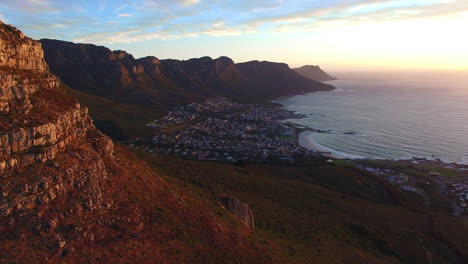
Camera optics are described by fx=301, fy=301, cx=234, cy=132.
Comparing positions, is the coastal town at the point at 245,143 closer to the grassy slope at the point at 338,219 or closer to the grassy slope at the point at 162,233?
the grassy slope at the point at 338,219

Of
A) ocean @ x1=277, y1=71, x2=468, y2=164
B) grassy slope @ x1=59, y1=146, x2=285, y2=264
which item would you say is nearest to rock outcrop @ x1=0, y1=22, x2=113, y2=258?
grassy slope @ x1=59, y1=146, x2=285, y2=264

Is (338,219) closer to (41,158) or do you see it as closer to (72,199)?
(72,199)

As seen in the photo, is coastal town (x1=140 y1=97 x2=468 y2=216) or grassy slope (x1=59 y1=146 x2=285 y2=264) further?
coastal town (x1=140 y1=97 x2=468 y2=216)

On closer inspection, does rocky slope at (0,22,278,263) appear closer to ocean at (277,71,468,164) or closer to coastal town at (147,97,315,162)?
coastal town at (147,97,315,162)

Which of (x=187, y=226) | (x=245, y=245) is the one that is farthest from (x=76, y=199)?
(x=245, y=245)

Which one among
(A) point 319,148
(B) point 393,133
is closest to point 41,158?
(A) point 319,148

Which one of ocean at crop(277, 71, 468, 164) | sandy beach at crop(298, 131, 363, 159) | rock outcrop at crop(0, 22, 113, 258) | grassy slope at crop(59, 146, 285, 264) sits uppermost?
rock outcrop at crop(0, 22, 113, 258)
